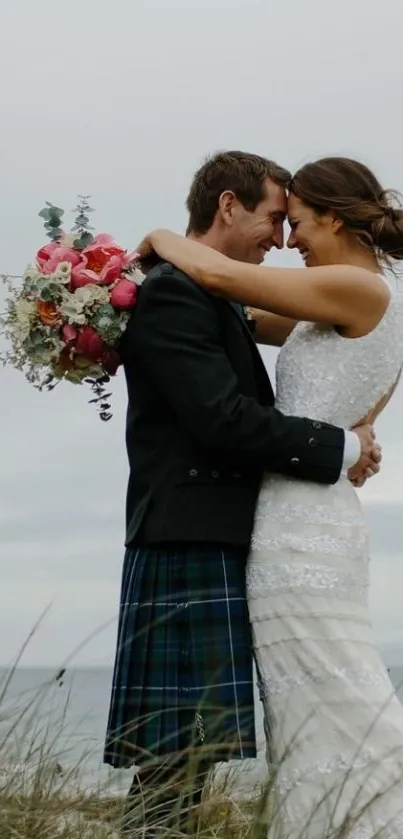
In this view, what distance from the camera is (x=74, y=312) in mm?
4551

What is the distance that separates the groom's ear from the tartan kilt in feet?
4.11

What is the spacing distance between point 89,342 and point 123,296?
0.19m

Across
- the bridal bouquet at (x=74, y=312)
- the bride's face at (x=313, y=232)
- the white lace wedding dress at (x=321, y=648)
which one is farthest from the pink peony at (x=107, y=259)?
the white lace wedding dress at (x=321, y=648)

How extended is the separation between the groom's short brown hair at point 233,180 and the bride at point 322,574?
303 mm

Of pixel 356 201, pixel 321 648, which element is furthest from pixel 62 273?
pixel 321 648

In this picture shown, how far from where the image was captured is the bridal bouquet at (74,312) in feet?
15.0

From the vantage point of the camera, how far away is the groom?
4371mm

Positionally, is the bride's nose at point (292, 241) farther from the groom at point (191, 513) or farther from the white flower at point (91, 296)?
the white flower at point (91, 296)

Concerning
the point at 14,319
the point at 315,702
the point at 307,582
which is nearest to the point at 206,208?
the point at 14,319

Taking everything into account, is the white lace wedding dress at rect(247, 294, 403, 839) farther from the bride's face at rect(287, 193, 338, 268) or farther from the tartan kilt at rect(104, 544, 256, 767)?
the bride's face at rect(287, 193, 338, 268)

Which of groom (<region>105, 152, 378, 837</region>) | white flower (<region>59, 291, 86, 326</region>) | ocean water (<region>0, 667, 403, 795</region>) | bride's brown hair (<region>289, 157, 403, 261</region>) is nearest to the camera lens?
ocean water (<region>0, 667, 403, 795</region>)

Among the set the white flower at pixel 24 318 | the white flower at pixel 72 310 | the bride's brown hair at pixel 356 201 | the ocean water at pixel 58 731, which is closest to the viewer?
the ocean water at pixel 58 731

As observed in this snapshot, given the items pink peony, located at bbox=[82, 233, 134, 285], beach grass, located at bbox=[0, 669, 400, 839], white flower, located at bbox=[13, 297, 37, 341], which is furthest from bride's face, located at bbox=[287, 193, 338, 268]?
beach grass, located at bbox=[0, 669, 400, 839]

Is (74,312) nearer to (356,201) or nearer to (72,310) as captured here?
(72,310)
